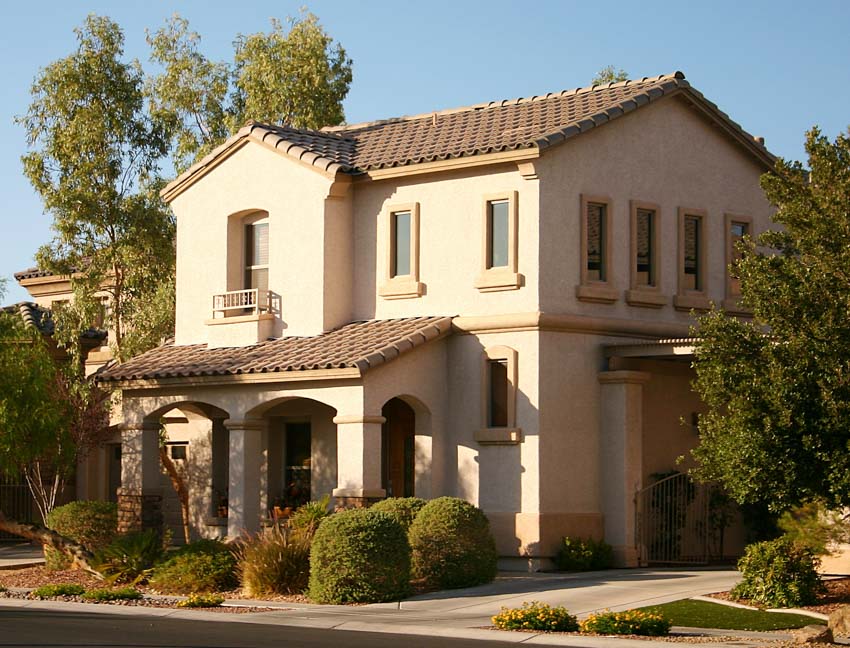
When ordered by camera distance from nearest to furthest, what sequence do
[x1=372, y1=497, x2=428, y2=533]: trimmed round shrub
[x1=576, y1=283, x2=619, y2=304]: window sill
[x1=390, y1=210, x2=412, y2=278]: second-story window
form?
1. [x1=372, y1=497, x2=428, y2=533]: trimmed round shrub
2. [x1=576, y1=283, x2=619, y2=304]: window sill
3. [x1=390, y1=210, x2=412, y2=278]: second-story window

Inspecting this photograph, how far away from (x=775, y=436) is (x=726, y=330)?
1632mm

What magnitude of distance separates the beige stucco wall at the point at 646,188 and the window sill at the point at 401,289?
109 inches

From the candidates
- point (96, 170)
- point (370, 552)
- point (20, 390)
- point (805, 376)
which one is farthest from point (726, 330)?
point (96, 170)

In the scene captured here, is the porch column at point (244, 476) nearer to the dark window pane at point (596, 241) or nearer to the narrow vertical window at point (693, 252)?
the dark window pane at point (596, 241)

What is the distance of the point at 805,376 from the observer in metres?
19.8

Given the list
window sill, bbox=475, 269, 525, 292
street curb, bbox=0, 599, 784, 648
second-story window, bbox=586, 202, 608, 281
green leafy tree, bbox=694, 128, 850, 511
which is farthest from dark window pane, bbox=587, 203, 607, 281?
street curb, bbox=0, 599, 784, 648

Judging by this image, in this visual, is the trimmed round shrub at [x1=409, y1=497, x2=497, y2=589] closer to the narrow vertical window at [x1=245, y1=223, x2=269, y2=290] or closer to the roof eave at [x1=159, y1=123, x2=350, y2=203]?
the roof eave at [x1=159, y1=123, x2=350, y2=203]

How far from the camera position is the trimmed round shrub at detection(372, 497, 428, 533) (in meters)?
24.6

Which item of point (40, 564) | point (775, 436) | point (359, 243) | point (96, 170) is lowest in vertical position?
point (40, 564)

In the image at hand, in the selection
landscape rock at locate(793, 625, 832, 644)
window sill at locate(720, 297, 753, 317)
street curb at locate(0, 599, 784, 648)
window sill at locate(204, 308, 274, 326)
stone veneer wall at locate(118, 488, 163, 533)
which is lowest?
street curb at locate(0, 599, 784, 648)

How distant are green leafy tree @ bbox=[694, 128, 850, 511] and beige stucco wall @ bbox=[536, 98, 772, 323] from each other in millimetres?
6793

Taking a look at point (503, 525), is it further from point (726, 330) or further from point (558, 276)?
point (726, 330)

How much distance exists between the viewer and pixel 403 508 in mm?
24828

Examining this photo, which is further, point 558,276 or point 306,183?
point 306,183
